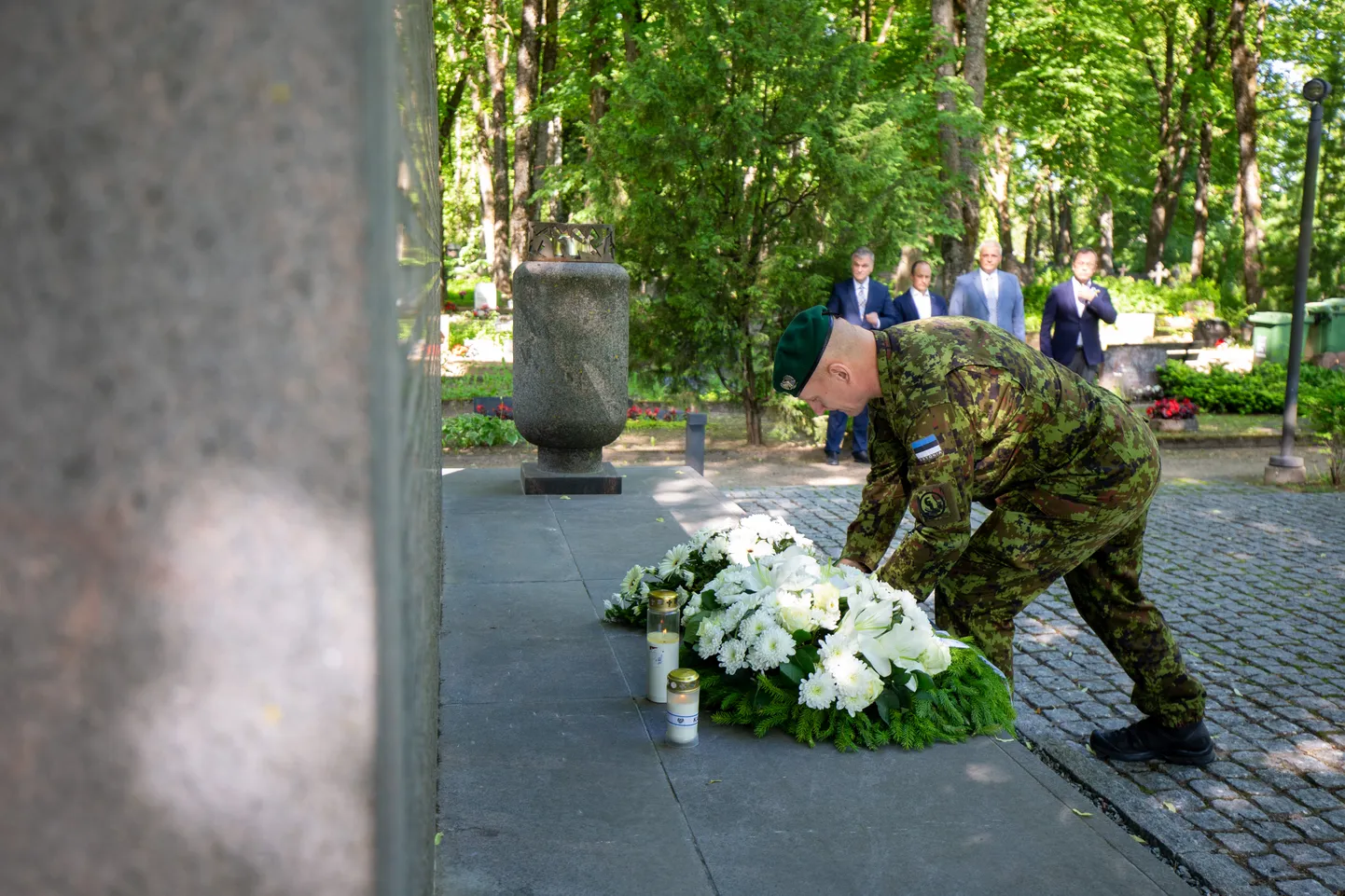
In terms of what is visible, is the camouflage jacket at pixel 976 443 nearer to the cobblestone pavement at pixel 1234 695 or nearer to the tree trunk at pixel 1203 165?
the cobblestone pavement at pixel 1234 695

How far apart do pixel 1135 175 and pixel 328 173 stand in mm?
40973

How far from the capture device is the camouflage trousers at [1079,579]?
155 inches

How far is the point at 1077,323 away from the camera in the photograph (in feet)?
37.6

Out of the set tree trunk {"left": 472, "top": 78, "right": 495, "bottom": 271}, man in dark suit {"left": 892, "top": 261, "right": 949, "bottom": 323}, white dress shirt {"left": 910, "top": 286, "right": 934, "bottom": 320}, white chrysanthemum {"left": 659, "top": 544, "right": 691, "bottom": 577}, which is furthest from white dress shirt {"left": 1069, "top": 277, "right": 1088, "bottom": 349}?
tree trunk {"left": 472, "top": 78, "right": 495, "bottom": 271}

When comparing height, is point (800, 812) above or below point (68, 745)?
below

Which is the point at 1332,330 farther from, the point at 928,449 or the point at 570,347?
the point at 928,449

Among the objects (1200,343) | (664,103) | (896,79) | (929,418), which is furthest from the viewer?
(1200,343)

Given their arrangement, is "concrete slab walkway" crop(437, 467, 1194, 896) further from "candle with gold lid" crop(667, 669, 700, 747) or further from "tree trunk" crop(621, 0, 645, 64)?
"tree trunk" crop(621, 0, 645, 64)

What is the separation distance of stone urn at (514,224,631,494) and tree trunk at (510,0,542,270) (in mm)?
11643

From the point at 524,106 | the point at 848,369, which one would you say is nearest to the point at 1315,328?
the point at 524,106

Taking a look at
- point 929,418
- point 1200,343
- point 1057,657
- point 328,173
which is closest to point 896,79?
point 1200,343

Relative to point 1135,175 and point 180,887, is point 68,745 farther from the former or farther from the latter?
point 1135,175

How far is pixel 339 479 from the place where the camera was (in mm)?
775

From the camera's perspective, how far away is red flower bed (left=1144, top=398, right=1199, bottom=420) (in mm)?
14164
